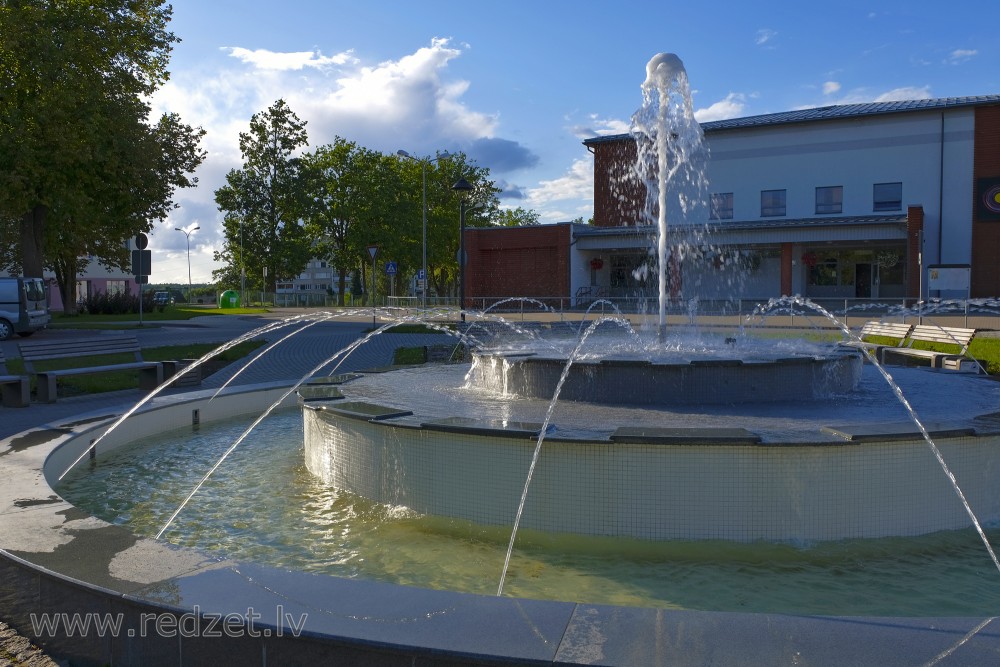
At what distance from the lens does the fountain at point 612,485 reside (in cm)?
328

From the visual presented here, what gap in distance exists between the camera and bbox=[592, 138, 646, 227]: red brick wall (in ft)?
176

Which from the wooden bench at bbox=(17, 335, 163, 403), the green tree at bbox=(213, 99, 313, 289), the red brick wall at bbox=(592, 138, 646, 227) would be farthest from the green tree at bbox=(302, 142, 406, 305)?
the wooden bench at bbox=(17, 335, 163, 403)

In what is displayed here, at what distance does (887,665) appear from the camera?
299 cm

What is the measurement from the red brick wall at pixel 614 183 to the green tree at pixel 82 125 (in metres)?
27.3

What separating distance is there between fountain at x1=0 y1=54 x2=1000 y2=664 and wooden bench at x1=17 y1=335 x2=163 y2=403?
3385mm

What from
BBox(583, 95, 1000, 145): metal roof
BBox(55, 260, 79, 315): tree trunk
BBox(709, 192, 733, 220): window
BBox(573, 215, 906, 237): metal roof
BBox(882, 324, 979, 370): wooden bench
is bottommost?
BBox(882, 324, 979, 370): wooden bench

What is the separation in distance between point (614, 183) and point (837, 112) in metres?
14.3

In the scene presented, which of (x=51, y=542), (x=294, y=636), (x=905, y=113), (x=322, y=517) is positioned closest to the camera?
(x=294, y=636)

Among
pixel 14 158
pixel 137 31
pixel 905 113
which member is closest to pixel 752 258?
pixel 905 113

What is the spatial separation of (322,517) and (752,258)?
4454 cm

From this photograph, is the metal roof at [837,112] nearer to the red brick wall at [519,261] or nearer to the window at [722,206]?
the window at [722,206]

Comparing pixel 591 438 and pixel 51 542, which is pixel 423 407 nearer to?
pixel 591 438

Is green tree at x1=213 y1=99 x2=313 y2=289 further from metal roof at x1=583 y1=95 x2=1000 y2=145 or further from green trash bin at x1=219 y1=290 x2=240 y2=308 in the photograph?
metal roof at x1=583 y1=95 x2=1000 y2=145

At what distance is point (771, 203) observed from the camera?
4878 cm
